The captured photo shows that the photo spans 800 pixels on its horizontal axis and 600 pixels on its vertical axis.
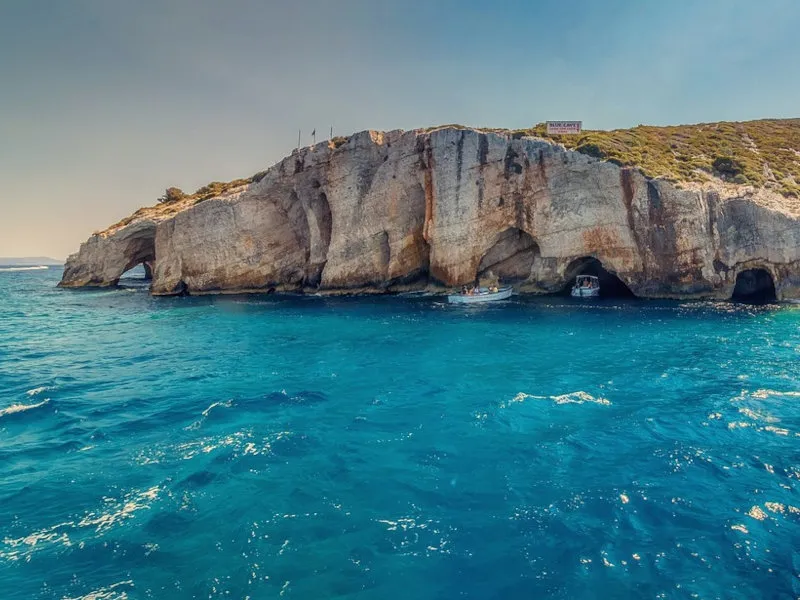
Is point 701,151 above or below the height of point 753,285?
above

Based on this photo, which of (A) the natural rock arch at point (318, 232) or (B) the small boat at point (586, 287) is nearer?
(B) the small boat at point (586, 287)

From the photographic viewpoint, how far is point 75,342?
29578 mm

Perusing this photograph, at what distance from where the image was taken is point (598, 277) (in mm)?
51125

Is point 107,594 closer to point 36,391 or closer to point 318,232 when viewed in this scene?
point 36,391

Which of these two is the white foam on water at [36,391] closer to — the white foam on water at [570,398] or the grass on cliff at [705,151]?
the white foam on water at [570,398]

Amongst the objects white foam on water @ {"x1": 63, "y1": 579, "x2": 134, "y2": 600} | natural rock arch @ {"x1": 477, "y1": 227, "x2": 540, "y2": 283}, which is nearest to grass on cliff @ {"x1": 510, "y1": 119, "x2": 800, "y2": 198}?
natural rock arch @ {"x1": 477, "y1": 227, "x2": 540, "y2": 283}

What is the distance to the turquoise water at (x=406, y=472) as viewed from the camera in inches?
322

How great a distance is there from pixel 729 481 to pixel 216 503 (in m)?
12.8

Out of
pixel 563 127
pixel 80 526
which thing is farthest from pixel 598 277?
pixel 80 526

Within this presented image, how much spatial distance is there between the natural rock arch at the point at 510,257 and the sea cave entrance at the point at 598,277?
4.17 meters

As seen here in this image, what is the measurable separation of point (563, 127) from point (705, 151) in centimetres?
1682

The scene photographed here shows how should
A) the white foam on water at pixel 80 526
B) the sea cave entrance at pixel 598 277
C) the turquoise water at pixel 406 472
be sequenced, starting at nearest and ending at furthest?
the turquoise water at pixel 406 472, the white foam on water at pixel 80 526, the sea cave entrance at pixel 598 277

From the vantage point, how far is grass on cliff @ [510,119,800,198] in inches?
1678


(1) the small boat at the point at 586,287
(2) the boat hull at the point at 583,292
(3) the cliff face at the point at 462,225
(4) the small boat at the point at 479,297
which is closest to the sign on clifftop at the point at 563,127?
(3) the cliff face at the point at 462,225
